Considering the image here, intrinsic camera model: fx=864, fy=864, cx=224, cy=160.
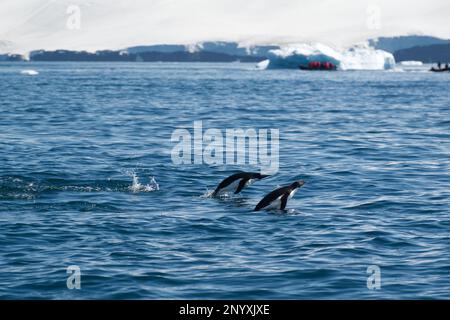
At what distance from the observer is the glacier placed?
157875 mm

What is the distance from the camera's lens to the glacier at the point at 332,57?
158 metres

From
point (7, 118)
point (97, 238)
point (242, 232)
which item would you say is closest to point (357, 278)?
point (242, 232)

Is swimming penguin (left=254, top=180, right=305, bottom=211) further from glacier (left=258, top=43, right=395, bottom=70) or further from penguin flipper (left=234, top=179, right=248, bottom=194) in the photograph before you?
glacier (left=258, top=43, right=395, bottom=70)

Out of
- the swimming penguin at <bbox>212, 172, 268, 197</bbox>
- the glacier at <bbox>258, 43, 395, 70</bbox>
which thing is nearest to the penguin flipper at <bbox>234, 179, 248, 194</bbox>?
the swimming penguin at <bbox>212, 172, 268, 197</bbox>

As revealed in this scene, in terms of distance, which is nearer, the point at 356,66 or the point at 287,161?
the point at 287,161

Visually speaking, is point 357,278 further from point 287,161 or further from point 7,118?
point 7,118

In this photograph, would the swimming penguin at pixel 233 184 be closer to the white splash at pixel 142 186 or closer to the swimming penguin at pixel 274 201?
the white splash at pixel 142 186

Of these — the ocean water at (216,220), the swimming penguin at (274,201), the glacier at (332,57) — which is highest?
the glacier at (332,57)

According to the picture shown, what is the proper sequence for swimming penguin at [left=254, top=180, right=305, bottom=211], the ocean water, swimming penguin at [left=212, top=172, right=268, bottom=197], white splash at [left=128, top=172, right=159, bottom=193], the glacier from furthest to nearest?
the glacier
white splash at [left=128, top=172, right=159, bottom=193]
swimming penguin at [left=212, top=172, right=268, bottom=197]
swimming penguin at [left=254, top=180, right=305, bottom=211]
the ocean water

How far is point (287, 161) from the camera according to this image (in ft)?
91.8

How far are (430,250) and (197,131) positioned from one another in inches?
916

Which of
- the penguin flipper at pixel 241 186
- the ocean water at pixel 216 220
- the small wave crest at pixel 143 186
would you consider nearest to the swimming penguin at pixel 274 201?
the ocean water at pixel 216 220

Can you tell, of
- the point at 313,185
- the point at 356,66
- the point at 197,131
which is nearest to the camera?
the point at 313,185

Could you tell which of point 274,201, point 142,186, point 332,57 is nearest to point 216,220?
point 274,201
